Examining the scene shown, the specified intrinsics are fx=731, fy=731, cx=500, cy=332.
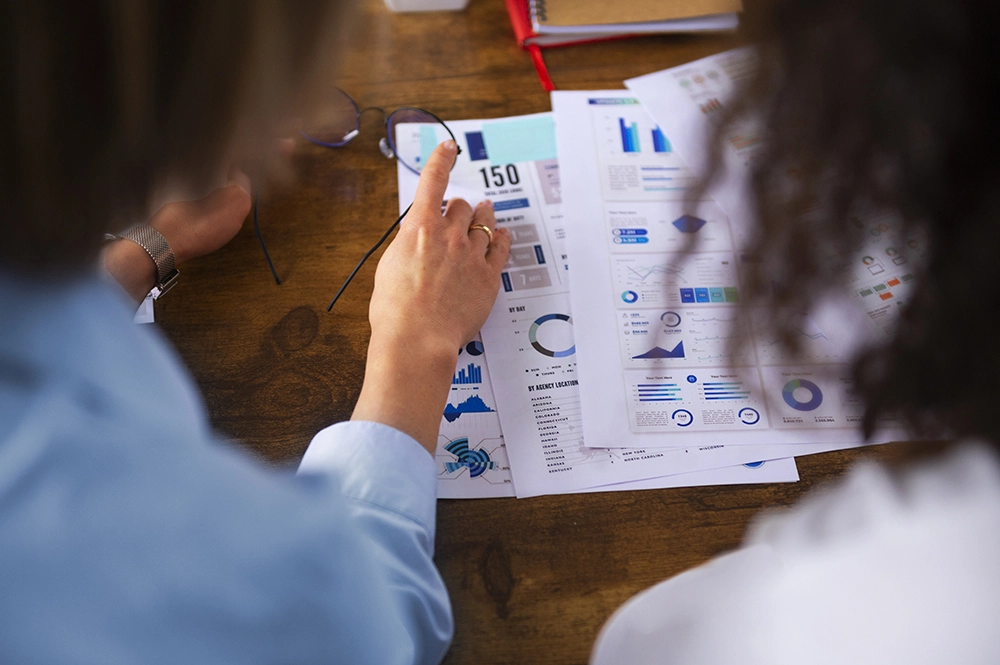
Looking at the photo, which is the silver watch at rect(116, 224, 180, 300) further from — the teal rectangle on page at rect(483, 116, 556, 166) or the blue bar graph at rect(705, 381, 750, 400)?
the blue bar graph at rect(705, 381, 750, 400)

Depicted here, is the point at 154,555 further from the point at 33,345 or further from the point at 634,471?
the point at 634,471

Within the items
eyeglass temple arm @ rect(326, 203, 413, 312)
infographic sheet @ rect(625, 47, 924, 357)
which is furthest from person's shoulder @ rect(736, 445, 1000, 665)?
eyeglass temple arm @ rect(326, 203, 413, 312)

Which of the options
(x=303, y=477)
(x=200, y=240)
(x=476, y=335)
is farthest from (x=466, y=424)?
(x=200, y=240)

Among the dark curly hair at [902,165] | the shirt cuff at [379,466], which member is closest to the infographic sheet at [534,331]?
the shirt cuff at [379,466]

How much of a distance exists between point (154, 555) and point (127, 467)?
52 millimetres

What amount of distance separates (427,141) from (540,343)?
0.34 m

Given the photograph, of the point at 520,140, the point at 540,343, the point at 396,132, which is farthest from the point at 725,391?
the point at 396,132

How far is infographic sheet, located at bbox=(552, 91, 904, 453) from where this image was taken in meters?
0.77

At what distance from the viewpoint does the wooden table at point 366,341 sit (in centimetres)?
66

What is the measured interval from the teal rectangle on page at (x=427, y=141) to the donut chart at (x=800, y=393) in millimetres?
524

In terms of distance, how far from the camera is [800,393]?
31.2 inches

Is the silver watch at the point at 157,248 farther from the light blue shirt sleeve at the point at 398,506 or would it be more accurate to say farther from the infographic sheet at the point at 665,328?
A: the infographic sheet at the point at 665,328

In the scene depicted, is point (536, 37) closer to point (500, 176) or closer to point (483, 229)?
point (500, 176)

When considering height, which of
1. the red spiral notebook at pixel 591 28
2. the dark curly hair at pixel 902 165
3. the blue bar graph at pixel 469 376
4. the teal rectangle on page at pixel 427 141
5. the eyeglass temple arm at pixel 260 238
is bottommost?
the blue bar graph at pixel 469 376
